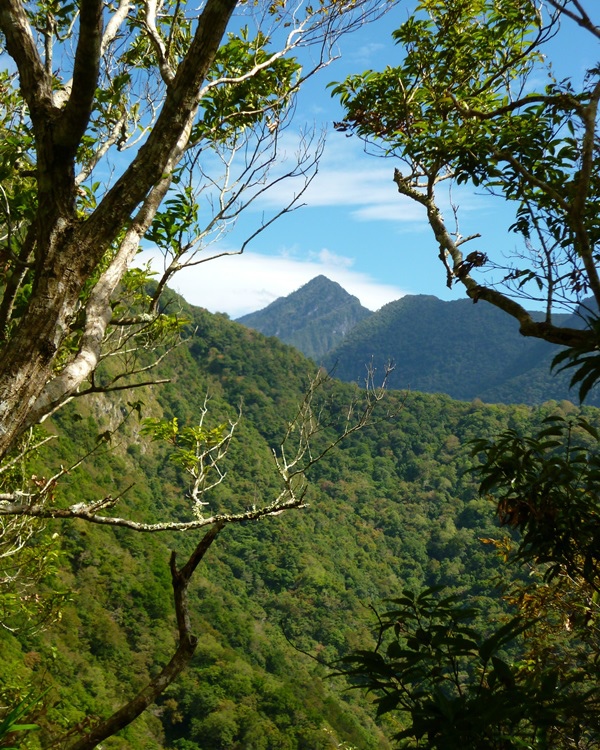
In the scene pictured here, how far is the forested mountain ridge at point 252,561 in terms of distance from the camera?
→ 105ft

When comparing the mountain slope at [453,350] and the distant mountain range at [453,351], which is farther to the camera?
the mountain slope at [453,350]

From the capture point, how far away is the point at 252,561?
2239 inches

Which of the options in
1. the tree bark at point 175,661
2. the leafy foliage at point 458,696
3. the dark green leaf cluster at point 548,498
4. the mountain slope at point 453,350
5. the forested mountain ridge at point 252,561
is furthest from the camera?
the mountain slope at point 453,350

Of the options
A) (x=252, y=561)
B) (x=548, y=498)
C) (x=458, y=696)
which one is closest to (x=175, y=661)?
(x=458, y=696)

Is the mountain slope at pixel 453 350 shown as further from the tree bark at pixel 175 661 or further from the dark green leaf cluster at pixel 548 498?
the tree bark at pixel 175 661

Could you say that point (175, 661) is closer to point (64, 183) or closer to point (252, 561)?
point (64, 183)

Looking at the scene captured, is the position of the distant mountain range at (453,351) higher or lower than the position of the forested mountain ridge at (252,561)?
higher

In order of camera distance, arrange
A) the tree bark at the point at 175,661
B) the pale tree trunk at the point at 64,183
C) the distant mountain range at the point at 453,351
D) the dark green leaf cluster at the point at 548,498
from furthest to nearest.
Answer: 1. the distant mountain range at the point at 453,351
2. the dark green leaf cluster at the point at 548,498
3. the tree bark at the point at 175,661
4. the pale tree trunk at the point at 64,183

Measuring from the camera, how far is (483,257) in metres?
2.66

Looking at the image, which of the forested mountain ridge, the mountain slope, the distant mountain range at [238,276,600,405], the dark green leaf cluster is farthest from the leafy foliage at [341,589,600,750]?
the mountain slope

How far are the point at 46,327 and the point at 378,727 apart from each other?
4855 centimetres

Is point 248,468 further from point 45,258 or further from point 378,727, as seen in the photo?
point 45,258

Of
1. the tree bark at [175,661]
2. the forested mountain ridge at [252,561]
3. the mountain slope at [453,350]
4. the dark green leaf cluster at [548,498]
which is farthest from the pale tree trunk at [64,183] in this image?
the mountain slope at [453,350]

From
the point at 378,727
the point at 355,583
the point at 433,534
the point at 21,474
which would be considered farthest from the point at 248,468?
the point at 21,474
